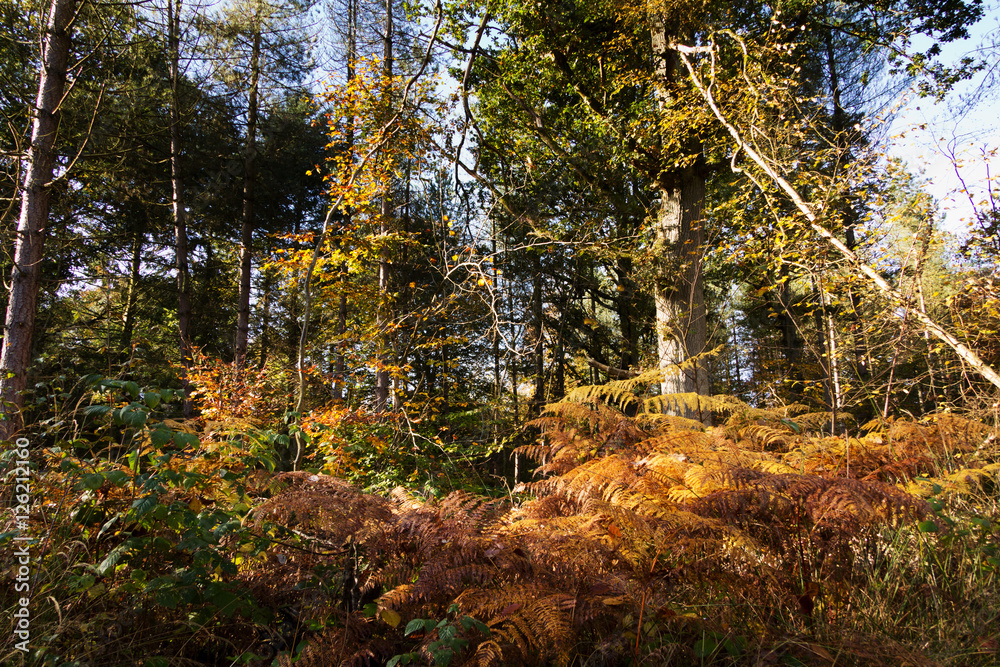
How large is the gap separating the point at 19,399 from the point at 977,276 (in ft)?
27.2

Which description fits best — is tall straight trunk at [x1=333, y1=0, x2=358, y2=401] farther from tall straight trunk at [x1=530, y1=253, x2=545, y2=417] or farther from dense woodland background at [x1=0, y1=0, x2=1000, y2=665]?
tall straight trunk at [x1=530, y1=253, x2=545, y2=417]

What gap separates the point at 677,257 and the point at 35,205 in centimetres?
645

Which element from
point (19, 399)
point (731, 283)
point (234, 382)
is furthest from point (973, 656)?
point (731, 283)

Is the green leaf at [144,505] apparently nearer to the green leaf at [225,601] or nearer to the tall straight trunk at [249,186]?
the green leaf at [225,601]

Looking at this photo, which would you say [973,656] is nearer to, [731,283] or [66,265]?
[731,283]

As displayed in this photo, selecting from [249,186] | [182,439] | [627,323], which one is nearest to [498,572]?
[182,439]

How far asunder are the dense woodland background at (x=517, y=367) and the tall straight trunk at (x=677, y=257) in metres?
0.04

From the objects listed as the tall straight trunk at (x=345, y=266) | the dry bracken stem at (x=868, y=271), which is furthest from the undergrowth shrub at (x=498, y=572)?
the tall straight trunk at (x=345, y=266)

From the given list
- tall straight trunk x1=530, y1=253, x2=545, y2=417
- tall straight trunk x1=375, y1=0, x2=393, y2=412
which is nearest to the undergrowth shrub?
tall straight trunk x1=375, y1=0, x2=393, y2=412

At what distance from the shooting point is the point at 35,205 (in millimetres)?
4434

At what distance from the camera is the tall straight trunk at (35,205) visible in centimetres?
420

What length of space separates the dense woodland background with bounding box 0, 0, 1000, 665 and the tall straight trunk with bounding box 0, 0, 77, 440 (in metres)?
0.03

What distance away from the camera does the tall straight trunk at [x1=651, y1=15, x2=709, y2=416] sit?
19.9 ft

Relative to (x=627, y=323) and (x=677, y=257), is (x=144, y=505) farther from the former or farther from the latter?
(x=627, y=323)
